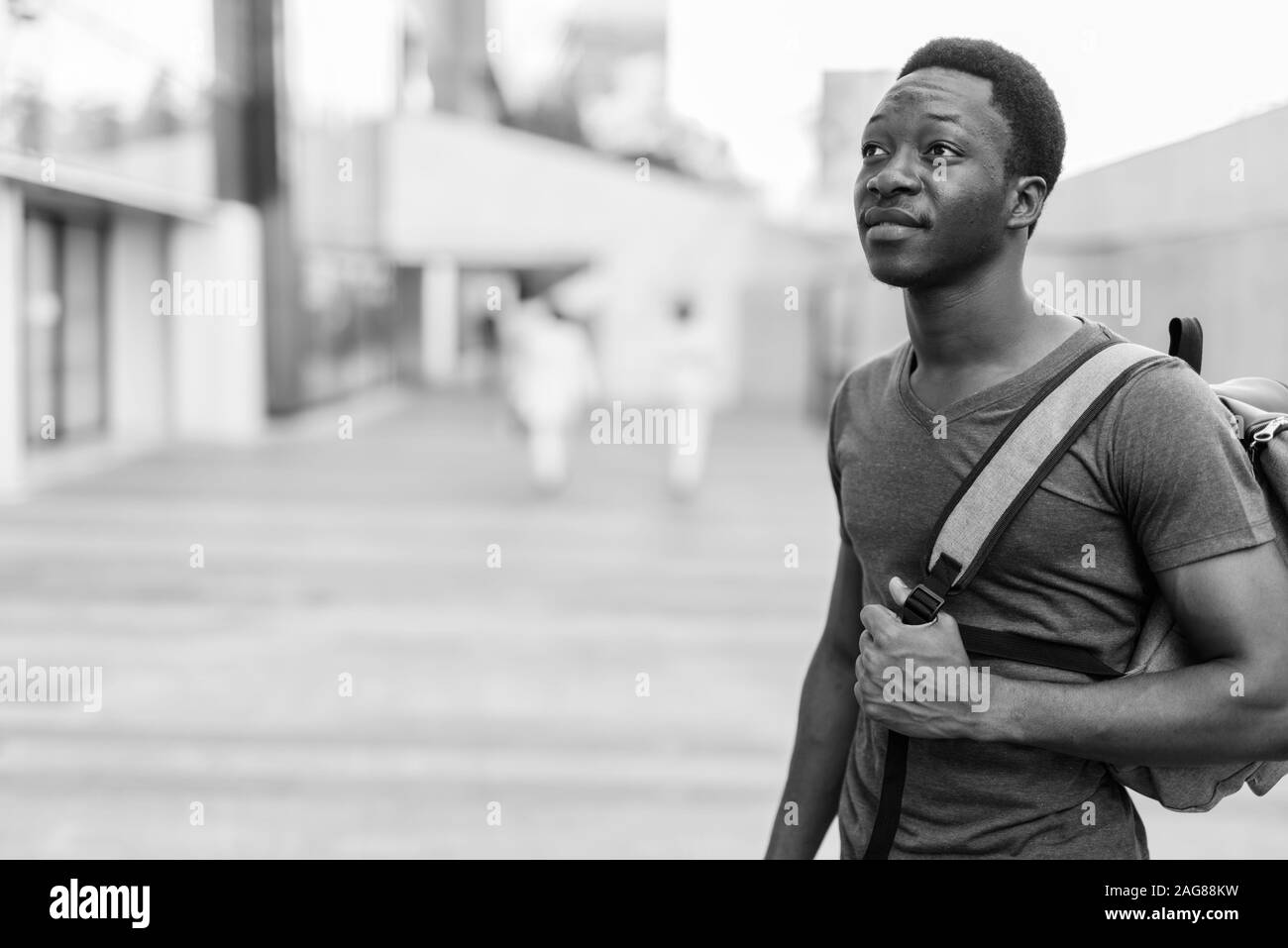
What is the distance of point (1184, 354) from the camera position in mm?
1845

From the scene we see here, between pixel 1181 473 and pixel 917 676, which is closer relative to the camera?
pixel 1181 473

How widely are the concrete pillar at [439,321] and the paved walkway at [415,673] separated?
80.6ft

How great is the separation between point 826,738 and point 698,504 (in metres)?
11.7

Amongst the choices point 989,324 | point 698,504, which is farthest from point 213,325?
point 989,324

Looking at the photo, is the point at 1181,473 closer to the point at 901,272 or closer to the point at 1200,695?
the point at 1200,695

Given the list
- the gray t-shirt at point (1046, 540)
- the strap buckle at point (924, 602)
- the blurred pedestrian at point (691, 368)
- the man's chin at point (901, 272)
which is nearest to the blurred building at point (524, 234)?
the blurred pedestrian at point (691, 368)

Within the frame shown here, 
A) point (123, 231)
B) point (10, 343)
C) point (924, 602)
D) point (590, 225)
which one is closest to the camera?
point (924, 602)

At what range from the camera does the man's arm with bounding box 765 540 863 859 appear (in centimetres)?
222

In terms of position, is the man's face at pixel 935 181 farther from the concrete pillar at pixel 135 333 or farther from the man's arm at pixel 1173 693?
the concrete pillar at pixel 135 333

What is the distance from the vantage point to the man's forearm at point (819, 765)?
7.30ft

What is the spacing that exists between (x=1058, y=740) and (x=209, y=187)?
19535 millimetres

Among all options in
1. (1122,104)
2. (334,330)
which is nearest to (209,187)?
(334,330)

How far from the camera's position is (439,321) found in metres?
41.4

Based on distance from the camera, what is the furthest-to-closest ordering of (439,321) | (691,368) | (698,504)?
(439,321)
(691,368)
(698,504)
